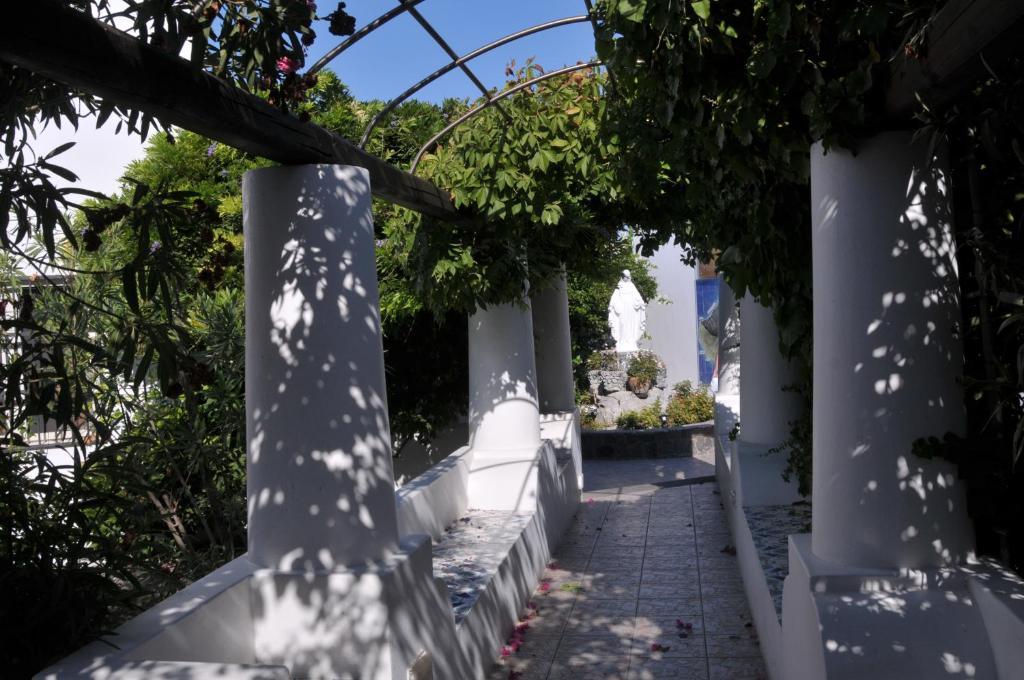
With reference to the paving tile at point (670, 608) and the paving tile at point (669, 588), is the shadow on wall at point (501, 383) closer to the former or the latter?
the paving tile at point (669, 588)

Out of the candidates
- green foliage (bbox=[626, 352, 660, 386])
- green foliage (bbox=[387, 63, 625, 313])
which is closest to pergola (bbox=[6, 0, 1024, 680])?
green foliage (bbox=[387, 63, 625, 313])

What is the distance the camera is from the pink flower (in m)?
3.40

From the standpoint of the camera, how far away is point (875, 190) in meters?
3.20

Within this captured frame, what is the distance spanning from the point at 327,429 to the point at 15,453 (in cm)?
133

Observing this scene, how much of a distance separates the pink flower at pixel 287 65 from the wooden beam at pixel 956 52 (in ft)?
7.05

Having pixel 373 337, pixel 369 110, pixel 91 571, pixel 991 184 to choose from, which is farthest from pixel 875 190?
pixel 369 110

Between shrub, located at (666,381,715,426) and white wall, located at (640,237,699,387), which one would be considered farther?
white wall, located at (640,237,699,387)

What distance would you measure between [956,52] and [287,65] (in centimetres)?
231

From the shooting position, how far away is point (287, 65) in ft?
11.3

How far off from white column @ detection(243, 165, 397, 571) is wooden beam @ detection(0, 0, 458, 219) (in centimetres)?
26

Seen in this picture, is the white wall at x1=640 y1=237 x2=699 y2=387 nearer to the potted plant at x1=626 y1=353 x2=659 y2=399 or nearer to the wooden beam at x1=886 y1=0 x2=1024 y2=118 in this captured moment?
the potted plant at x1=626 y1=353 x2=659 y2=399

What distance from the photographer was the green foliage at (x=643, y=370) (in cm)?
1753

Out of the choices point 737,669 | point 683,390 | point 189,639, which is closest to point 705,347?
point 683,390

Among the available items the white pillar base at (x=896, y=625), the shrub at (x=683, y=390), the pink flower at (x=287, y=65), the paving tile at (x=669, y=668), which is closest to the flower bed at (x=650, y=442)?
the shrub at (x=683, y=390)
